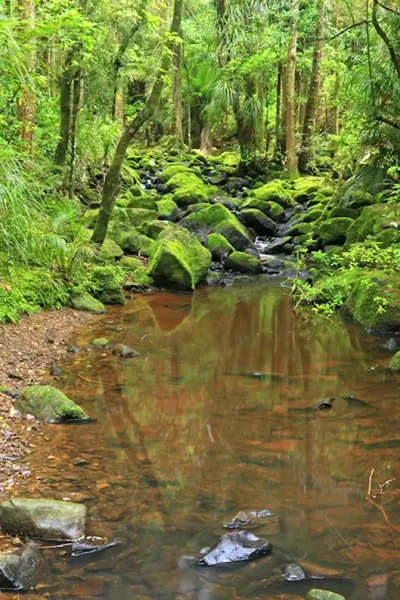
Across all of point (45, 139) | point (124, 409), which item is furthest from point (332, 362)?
point (45, 139)

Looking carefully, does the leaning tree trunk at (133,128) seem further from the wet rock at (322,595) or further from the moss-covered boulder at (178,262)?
the wet rock at (322,595)

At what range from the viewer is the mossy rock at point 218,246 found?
48.5 feet

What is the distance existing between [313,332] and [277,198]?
10.7 metres

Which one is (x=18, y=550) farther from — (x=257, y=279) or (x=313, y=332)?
(x=257, y=279)

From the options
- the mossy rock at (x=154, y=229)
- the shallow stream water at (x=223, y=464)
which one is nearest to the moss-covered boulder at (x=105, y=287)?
the shallow stream water at (x=223, y=464)

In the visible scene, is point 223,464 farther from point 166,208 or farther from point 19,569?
point 166,208

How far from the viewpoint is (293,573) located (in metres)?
3.17

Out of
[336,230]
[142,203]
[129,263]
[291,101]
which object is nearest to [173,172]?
[291,101]

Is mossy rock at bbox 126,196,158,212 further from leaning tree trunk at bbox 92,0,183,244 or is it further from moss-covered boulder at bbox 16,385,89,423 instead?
moss-covered boulder at bbox 16,385,89,423

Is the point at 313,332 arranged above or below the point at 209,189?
below

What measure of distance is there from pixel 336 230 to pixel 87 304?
24.4 feet

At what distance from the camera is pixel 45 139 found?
12641 millimetres

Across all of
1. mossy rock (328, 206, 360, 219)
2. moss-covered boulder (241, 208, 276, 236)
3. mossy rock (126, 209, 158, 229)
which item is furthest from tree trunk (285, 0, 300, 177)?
mossy rock (126, 209, 158, 229)

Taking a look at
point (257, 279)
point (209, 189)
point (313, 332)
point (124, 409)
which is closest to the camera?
point (124, 409)
